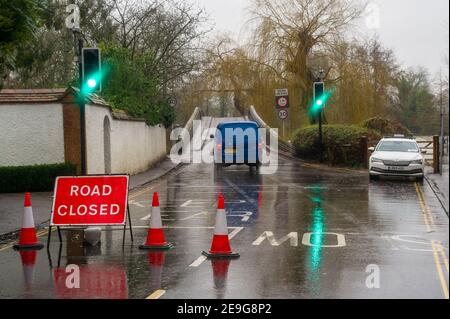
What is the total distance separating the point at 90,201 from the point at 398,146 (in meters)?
15.4

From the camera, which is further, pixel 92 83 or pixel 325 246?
pixel 92 83

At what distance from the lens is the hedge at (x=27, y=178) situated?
19688 mm

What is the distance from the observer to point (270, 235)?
37.8 feet

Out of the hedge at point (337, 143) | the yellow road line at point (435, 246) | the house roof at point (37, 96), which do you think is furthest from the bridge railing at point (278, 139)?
the house roof at point (37, 96)

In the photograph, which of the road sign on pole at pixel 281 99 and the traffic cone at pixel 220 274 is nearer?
the traffic cone at pixel 220 274

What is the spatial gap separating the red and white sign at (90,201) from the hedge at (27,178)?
9397 mm

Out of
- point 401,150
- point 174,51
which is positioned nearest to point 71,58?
point 174,51

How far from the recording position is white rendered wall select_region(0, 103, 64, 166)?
68.3 ft

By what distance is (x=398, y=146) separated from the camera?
23.5 m

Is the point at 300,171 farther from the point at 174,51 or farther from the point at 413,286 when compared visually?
the point at 413,286

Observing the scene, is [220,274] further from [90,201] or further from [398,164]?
[398,164]

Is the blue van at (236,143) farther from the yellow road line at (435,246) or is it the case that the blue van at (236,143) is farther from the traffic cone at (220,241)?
the traffic cone at (220,241)

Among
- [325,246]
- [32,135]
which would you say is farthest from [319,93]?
[325,246]

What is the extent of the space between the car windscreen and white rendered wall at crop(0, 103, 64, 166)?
37.2 feet
